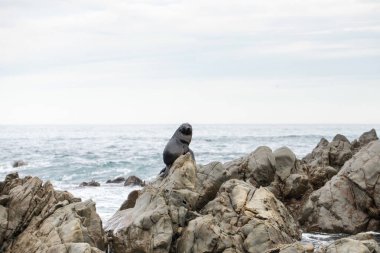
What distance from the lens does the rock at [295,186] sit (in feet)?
63.1

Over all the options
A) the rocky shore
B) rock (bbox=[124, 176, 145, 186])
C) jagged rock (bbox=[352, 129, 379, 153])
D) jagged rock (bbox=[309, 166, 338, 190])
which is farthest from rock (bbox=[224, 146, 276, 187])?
rock (bbox=[124, 176, 145, 186])

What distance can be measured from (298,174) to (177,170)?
566 centimetres

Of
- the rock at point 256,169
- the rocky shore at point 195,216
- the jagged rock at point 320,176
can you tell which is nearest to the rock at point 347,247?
the rocky shore at point 195,216

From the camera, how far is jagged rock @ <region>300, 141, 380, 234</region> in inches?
655

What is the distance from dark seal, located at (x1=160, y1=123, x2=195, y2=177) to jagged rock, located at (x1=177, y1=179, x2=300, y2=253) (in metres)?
2.52

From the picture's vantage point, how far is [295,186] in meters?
19.2

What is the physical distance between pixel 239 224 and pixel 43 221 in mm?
4178

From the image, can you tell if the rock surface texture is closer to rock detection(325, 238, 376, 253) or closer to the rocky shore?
the rocky shore

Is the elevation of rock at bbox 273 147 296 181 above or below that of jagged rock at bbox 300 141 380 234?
above

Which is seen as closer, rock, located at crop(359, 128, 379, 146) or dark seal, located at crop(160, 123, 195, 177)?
dark seal, located at crop(160, 123, 195, 177)

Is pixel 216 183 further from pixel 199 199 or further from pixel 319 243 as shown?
pixel 319 243

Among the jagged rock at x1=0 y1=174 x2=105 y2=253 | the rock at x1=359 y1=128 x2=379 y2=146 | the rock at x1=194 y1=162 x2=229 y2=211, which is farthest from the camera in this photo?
the rock at x1=359 y1=128 x2=379 y2=146

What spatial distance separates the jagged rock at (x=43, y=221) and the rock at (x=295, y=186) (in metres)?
7.14

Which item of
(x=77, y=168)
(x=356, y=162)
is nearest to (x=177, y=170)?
(x=356, y=162)
